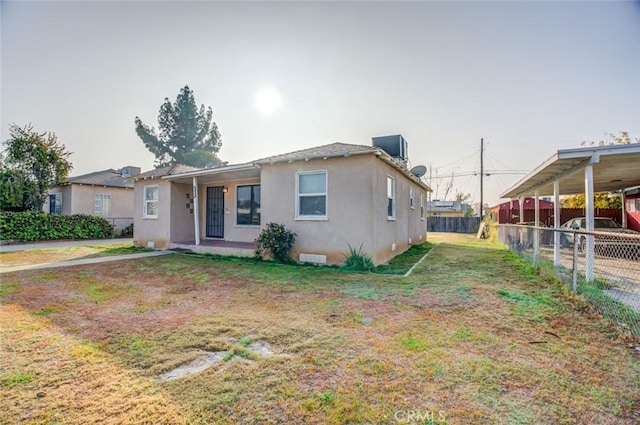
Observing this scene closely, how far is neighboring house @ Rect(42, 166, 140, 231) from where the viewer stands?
18.7 metres

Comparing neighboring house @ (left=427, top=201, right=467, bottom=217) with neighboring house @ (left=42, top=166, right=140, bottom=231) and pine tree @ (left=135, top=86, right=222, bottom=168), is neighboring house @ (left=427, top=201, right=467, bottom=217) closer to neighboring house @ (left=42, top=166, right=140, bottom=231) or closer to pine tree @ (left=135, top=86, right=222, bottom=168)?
pine tree @ (left=135, top=86, right=222, bottom=168)

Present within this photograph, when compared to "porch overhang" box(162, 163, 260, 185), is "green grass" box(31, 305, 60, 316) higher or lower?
lower

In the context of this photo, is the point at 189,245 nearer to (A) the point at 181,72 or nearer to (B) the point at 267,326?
(A) the point at 181,72

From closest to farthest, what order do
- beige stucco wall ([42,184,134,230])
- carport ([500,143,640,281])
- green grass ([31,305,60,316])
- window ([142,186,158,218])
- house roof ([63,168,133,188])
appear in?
green grass ([31,305,60,316]) → carport ([500,143,640,281]) → window ([142,186,158,218]) → beige stucco wall ([42,184,134,230]) → house roof ([63,168,133,188])

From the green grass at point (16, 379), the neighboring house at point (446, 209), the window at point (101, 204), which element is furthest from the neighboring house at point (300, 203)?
the neighboring house at point (446, 209)

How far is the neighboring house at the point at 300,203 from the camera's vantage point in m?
7.93

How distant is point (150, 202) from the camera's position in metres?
12.5

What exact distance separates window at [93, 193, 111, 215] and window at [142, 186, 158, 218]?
1015 cm

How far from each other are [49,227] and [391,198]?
17.0 m

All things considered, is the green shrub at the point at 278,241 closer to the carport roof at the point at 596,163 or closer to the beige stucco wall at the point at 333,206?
the beige stucco wall at the point at 333,206

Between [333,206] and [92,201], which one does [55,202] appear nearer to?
[92,201]

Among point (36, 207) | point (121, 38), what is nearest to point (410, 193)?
point (121, 38)

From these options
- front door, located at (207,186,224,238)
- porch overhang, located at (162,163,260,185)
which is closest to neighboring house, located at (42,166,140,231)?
front door, located at (207,186,224,238)

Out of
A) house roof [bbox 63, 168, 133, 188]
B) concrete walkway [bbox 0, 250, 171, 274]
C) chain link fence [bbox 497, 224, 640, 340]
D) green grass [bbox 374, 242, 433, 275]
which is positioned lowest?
green grass [bbox 374, 242, 433, 275]
